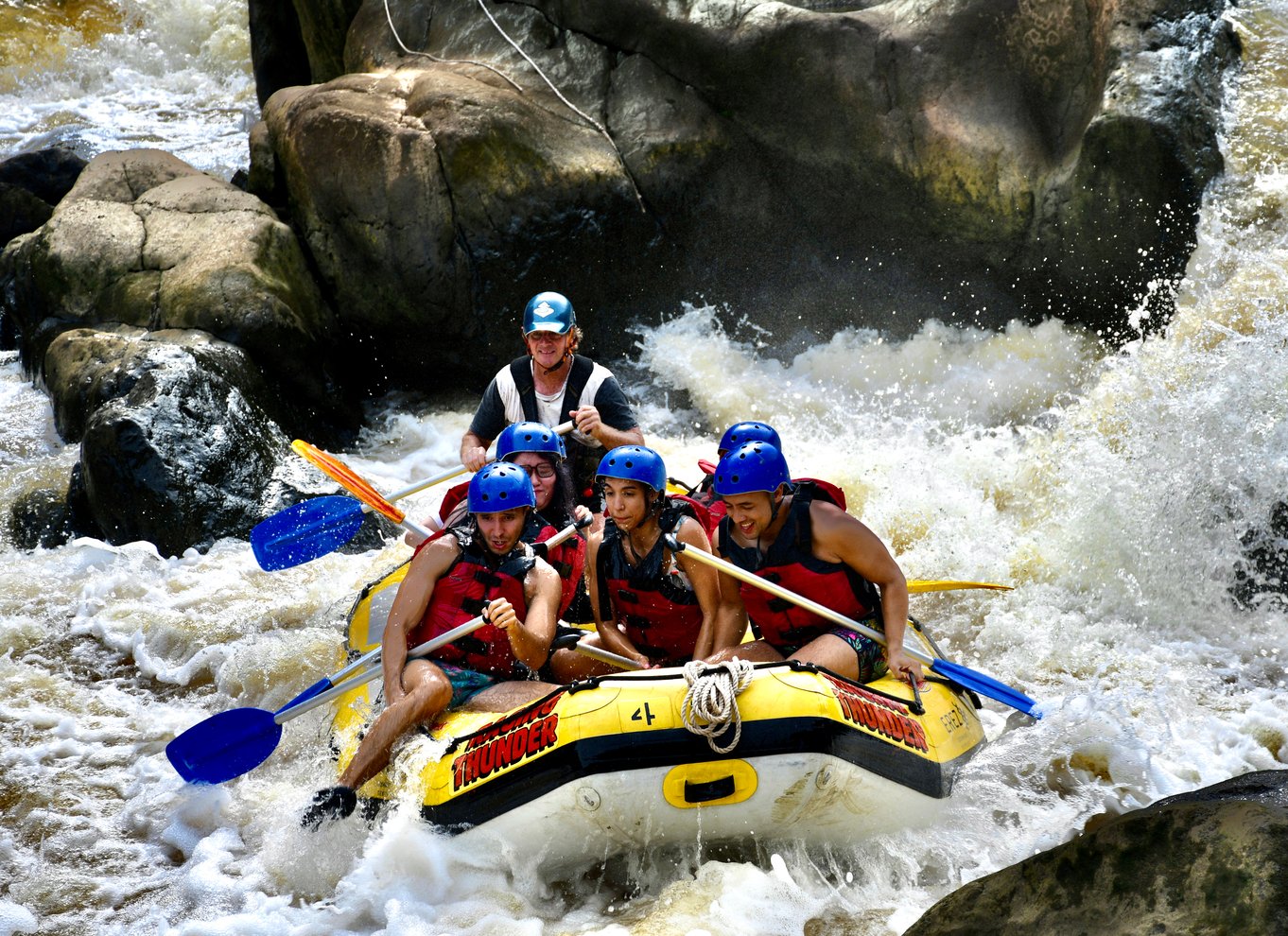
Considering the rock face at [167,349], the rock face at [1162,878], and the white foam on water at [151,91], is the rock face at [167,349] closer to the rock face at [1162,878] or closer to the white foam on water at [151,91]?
the white foam on water at [151,91]

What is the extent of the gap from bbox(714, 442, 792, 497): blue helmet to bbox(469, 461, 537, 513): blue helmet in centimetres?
70

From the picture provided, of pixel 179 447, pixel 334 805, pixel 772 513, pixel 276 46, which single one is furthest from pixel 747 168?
pixel 334 805

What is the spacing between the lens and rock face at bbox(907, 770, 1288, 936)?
2.67 meters

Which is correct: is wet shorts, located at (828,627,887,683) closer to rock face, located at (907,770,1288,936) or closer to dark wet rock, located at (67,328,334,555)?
rock face, located at (907,770,1288,936)

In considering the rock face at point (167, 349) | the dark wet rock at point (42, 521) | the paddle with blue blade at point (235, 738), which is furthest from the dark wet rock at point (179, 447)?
the paddle with blue blade at point (235, 738)

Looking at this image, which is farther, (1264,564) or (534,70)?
(534,70)

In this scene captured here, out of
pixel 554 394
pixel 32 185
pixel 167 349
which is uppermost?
pixel 32 185

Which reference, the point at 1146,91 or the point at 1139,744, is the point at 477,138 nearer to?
the point at 1146,91

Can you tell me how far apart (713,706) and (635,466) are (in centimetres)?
95

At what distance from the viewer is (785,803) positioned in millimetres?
4078

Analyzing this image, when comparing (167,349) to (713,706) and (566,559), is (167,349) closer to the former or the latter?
(566,559)

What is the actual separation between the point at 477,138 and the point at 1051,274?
159 inches

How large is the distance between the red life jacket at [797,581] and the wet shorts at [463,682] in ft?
3.29

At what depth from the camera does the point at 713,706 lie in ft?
12.8
